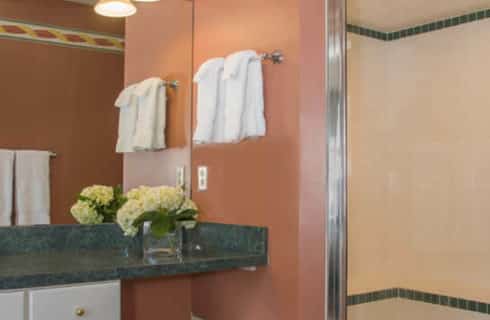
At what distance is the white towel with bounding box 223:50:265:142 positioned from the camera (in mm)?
2281

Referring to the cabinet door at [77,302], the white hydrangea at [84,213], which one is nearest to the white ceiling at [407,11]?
the white hydrangea at [84,213]

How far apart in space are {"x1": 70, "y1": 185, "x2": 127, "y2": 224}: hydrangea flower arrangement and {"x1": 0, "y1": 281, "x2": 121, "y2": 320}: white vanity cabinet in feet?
1.73

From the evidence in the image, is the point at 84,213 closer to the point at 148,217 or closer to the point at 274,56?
the point at 148,217

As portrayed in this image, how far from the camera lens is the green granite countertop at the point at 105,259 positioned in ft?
6.16

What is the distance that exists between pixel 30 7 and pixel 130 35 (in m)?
0.43

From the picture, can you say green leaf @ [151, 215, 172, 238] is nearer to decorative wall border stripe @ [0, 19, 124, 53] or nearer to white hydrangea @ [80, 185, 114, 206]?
white hydrangea @ [80, 185, 114, 206]

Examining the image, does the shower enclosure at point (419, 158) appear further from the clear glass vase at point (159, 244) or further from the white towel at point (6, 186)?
the white towel at point (6, 186)

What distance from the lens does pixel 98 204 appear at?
8.12 ft

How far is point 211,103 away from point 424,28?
44.4 inches

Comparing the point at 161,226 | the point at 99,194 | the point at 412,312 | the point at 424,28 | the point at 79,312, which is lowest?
the point at 412,312

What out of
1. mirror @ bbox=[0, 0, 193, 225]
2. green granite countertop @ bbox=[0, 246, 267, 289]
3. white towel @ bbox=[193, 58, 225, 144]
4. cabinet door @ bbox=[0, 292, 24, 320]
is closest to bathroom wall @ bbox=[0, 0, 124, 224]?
mirror @ bbox=[0, 0, 193, 225]

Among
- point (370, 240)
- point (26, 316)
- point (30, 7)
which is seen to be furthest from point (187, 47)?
point (26, 316)

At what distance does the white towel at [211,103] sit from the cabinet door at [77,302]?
2.35 ft

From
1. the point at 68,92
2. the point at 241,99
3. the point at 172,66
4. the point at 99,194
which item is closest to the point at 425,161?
the point at 241,99
